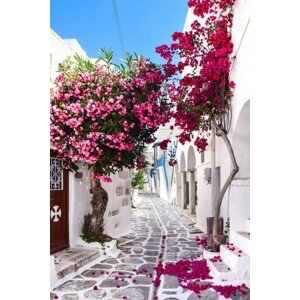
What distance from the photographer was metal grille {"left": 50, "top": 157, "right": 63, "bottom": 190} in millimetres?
7894

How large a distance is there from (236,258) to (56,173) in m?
4.32

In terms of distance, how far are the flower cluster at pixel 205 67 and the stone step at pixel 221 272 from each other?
288 cm

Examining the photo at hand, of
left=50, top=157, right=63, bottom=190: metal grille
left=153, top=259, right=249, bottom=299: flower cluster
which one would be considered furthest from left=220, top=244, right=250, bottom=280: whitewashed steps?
left=50, top=157, right=63, bottom=190: metal grille

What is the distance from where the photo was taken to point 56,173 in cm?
808

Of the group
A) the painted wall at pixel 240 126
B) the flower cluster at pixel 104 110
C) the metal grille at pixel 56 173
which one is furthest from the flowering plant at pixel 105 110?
the painted wall at pixel 240 126

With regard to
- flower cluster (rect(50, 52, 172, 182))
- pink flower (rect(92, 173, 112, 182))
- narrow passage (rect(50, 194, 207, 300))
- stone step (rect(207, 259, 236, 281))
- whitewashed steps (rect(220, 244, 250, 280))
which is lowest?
narrow passage (rect(50, 194, 207, 300))

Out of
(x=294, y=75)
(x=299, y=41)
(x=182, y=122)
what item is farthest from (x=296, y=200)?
(x=182, y=122)

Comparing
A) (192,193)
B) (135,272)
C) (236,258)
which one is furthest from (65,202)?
(192,193)

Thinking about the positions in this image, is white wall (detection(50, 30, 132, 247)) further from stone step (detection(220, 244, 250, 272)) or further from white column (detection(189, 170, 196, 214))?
white column (detection(189, 170, 196, 214))

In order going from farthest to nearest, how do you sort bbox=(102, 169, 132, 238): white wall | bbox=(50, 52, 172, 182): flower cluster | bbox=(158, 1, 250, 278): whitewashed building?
bbox=(102, 169, 132, 238): white wall, bbox=(50, 52, 172, 182): flower cluster, bbox=(158, 1, 250, 278): whitewashed building

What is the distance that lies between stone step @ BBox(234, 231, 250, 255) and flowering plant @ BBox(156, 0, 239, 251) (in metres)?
0.71

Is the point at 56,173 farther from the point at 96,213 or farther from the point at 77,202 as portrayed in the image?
the point at 96,213

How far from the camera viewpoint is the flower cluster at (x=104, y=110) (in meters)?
7.39
